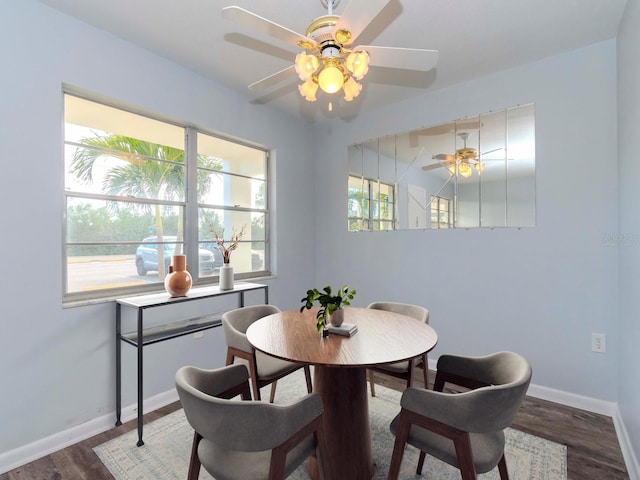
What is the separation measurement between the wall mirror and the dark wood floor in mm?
1401

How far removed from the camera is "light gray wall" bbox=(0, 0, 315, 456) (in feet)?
6.20

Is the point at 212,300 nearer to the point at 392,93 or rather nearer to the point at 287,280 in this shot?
the point at 287,280

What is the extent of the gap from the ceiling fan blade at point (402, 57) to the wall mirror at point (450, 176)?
1.40 metres

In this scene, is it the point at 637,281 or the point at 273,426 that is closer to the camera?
the point at 273,426

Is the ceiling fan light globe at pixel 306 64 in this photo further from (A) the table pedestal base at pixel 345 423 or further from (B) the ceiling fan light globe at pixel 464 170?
(B) the ceiling fan light globe at pixel 464 170

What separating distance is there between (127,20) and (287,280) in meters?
2.57

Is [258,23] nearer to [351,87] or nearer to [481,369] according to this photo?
[351,87]

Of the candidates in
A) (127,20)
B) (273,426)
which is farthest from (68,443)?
(127,20)

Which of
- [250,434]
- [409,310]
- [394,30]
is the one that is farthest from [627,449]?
[394,30]

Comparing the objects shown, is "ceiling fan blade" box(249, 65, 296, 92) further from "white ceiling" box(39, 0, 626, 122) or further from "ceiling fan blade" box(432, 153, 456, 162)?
"ceiling fan blade" box(432, 153, 456, 162)

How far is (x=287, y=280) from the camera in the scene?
370 centimetres

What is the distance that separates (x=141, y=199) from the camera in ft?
8.48

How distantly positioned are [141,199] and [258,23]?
1.72 m

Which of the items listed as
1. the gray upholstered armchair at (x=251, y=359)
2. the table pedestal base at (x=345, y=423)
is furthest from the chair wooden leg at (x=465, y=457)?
the gray upholstered armchair at (x=251, y=359)
